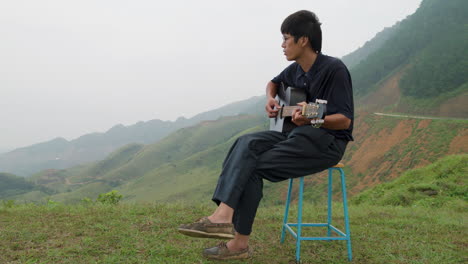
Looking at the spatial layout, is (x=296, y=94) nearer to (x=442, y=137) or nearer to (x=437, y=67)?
(x=442, y=137)

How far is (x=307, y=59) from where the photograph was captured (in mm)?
3436

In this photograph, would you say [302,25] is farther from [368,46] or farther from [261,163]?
[368,46]

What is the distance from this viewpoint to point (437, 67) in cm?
5809

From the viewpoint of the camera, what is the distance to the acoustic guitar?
297 cm

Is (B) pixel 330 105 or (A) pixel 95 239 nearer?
(B) pixel 330 105

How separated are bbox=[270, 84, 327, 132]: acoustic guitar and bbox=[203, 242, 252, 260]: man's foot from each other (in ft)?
4.30

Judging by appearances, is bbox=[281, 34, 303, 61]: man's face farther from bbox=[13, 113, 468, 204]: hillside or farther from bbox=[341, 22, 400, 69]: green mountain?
bbox=[341, 22, 400, 69]: green mountain

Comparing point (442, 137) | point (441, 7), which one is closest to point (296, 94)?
point (442, 137)

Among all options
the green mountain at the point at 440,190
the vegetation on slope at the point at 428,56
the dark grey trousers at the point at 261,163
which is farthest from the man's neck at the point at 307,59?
the vegetation on slope at the point at 428,56

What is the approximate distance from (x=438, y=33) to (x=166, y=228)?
87202 mm

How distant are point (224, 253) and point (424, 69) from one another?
227ft

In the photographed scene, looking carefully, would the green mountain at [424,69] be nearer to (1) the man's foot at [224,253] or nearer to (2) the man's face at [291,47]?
(2) the man's face at [291,47]

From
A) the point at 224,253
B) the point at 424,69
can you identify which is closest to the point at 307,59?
the point at 224,253

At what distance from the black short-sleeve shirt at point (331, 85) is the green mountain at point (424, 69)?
171ft
